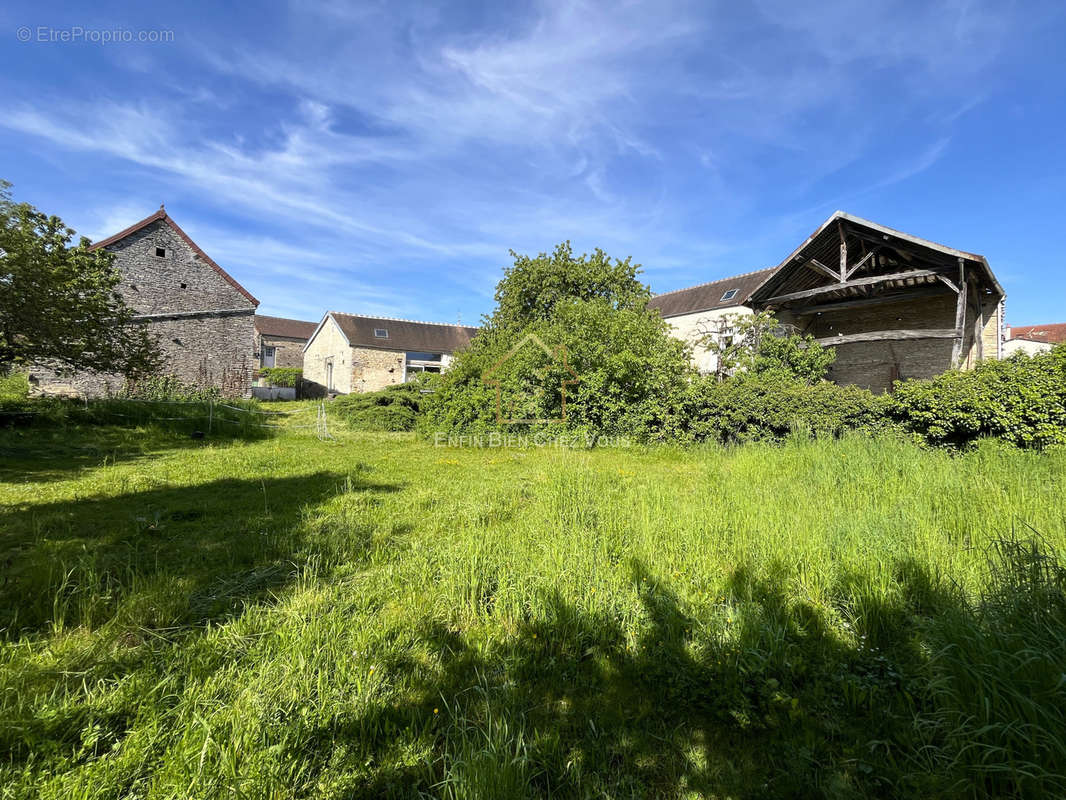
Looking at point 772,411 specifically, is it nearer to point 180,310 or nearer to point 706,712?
point 706,712

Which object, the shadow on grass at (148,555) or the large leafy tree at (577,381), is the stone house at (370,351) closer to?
the large leafy tree at (577,381)

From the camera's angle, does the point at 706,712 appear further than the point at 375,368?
No

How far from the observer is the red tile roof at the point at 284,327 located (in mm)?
43250

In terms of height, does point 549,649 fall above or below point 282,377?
below

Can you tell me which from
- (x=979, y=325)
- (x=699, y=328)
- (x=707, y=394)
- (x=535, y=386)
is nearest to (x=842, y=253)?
(x=979, y=325)

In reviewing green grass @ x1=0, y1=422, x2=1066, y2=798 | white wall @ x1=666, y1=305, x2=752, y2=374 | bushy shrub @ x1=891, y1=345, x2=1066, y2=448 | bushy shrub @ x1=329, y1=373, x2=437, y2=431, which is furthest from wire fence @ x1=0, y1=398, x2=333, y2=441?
white wall @ x1=666, y1=305, x2=752, y2=374

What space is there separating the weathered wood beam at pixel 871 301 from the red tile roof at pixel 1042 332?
3689 cm

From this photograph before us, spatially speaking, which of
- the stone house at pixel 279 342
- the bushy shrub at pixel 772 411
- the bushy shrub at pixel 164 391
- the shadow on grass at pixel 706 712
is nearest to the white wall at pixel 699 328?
the bushy shrub at pixel 772 411

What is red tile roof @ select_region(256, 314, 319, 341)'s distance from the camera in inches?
1703

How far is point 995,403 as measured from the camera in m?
6.63

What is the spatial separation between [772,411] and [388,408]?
1197 cm

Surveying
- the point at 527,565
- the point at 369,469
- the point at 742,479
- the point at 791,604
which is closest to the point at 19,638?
the point at 527,565

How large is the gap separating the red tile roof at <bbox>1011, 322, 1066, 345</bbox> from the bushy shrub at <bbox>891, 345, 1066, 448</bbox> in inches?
1753

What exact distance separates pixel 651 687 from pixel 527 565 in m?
1.30
